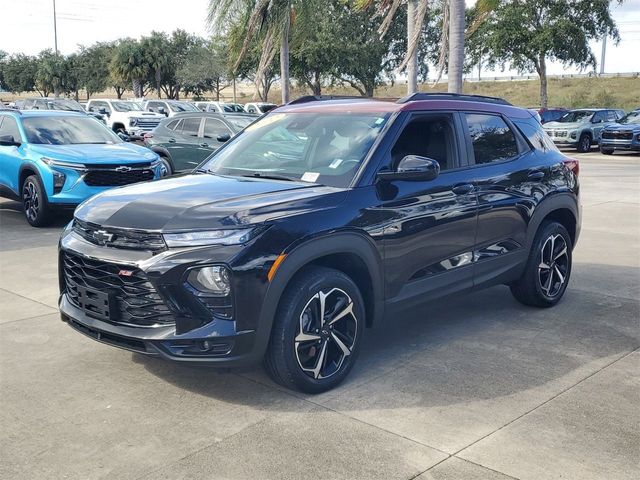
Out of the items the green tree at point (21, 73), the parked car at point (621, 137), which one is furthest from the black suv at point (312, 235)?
the green tree at point (21, 73)

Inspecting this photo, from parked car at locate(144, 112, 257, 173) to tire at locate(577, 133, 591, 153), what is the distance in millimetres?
17234

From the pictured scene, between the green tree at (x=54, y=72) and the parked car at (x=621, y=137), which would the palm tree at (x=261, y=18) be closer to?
the parked car at (x=621, y=137)

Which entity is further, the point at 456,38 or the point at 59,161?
the point at 456,38

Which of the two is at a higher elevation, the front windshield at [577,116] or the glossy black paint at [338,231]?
the front windshield at [577,116]

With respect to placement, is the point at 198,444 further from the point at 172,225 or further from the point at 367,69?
the point at 367,69

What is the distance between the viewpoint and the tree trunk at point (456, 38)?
1300cm

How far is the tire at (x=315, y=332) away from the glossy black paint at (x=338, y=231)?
11 cm

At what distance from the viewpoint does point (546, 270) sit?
20.8ft

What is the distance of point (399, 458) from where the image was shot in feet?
12.1

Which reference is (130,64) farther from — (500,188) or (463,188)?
(463,188)

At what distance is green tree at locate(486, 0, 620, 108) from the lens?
34781 millimetres

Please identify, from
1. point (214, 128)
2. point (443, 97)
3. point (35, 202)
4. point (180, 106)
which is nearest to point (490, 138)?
point (443, 97)

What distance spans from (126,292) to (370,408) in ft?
5.21

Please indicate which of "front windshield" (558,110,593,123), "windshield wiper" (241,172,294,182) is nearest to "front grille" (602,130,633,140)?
"front windshield" (558,110,593,123)
